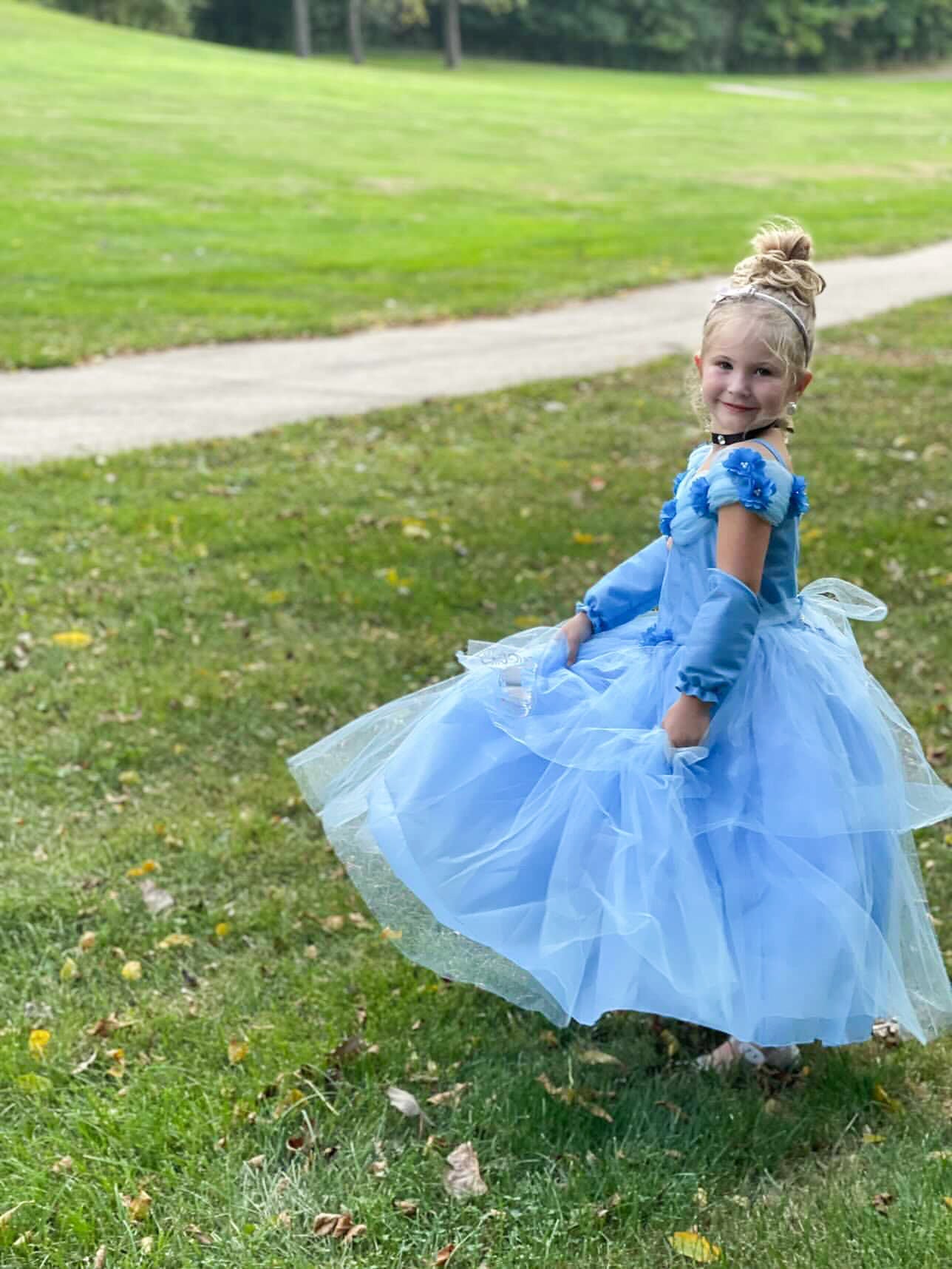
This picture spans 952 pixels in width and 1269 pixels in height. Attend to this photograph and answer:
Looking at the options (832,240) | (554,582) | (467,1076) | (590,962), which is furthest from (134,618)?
(832,240)

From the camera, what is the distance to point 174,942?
417cm

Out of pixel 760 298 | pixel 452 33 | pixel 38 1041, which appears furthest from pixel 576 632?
pixel 452 33

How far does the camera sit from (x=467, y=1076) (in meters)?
3.60

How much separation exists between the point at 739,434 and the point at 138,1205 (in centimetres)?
231

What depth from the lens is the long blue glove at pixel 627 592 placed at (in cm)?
364

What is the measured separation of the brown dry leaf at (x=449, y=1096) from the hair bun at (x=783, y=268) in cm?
219

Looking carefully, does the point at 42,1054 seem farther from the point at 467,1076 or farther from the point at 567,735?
the point at 567,735

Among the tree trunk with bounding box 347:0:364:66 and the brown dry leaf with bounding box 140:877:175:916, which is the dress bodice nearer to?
the brown dry leaf with bounding box 140:877:175:916

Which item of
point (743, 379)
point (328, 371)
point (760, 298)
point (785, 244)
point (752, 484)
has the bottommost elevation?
point (328, 371)

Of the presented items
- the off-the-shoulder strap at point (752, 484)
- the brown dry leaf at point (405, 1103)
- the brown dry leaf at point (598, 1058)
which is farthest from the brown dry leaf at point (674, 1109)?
the off-the-shoulder strap at point (752, 484)

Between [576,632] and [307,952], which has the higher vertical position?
[576,632]

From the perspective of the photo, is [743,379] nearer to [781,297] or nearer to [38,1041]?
[781,297]

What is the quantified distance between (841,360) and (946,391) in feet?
4.21

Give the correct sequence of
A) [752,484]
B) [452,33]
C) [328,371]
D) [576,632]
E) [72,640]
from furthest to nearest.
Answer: [452,33]
[328,371]
[72,640]
[576,632]
[752,484]
